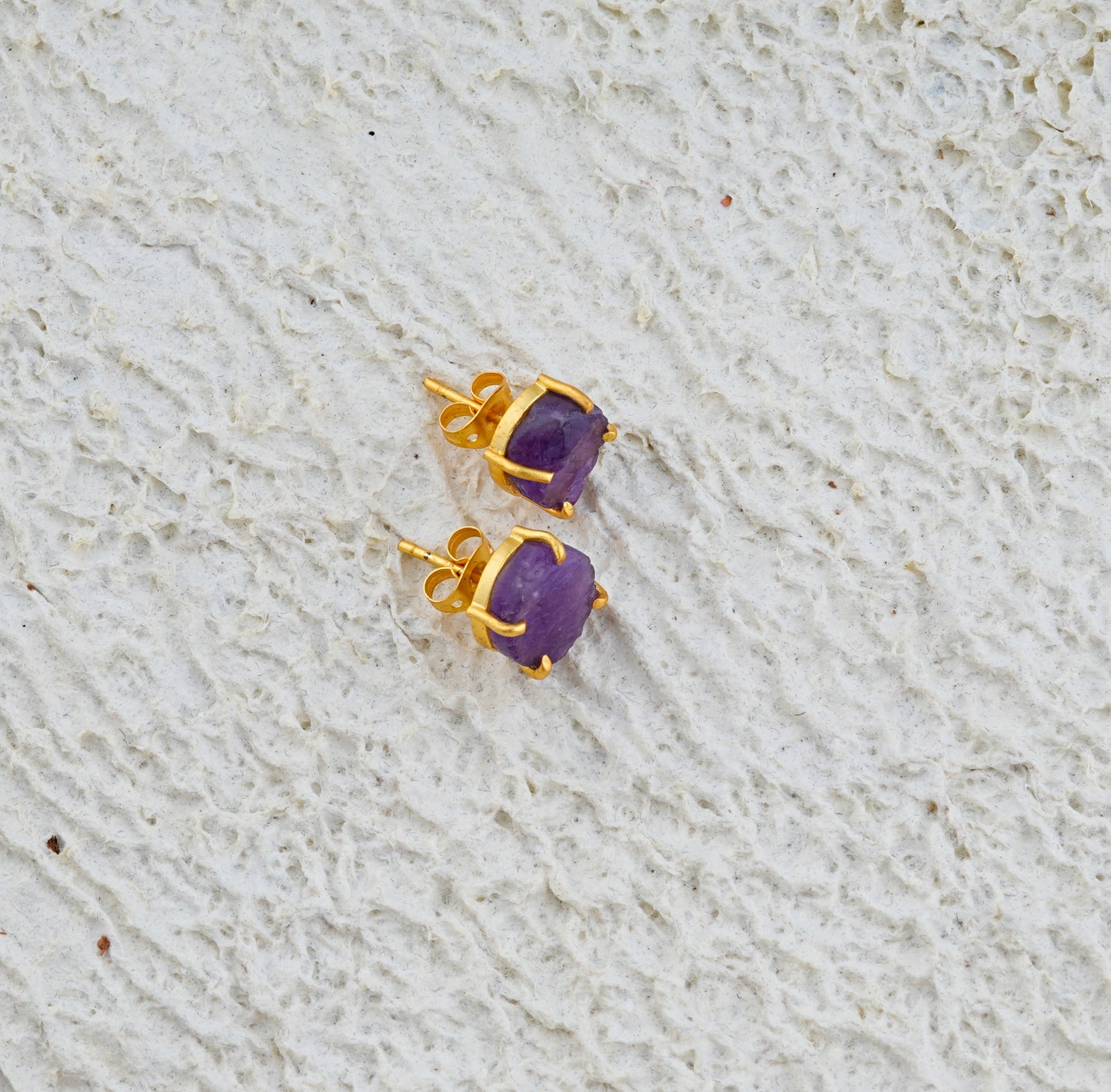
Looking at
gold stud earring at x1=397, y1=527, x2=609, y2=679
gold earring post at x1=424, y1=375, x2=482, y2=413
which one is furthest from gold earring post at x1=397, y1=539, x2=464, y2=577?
gold earring post at x1=424, y1=375, x2=482, y2=413

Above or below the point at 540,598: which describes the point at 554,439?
above

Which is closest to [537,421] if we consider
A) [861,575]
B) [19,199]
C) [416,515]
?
[416,515]

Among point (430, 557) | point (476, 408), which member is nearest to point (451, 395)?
point (476, 408)

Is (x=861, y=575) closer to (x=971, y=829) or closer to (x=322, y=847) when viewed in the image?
(x=971, y=829)

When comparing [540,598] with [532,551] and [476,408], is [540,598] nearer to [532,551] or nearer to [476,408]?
[532,551]

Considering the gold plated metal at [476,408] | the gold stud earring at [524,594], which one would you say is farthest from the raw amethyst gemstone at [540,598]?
the gold plated metal at [476,408]

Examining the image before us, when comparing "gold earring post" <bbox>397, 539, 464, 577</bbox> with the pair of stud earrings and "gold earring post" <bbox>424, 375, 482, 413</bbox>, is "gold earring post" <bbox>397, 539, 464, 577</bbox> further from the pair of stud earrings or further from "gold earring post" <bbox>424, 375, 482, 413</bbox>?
"gold earring post" <bbox>424, 375, 482, 413</bbox>

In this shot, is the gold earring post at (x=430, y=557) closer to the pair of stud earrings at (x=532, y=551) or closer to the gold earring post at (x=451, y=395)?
the pair of stud earrings at (x=532, y=551)
